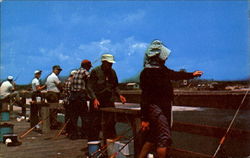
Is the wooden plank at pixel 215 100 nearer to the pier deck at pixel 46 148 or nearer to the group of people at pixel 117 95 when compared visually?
the group of people at pixel 117 95

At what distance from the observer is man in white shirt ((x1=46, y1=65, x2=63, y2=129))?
369 inches

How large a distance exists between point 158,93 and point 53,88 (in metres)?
6.15

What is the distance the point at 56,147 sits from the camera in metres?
6.96

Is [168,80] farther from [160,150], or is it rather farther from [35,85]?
[35,85]

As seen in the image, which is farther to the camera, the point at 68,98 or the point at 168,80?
the point at 68,98

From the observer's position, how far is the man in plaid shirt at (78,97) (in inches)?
307

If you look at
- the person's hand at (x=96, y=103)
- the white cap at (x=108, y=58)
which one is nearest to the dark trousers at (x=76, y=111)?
the person's hand at (x=96, y=103)

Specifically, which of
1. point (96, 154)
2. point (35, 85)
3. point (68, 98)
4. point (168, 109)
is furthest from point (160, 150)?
point (35, 85)

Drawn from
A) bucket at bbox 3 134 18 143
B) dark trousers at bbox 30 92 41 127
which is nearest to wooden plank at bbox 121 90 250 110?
bucket at bbox 3 134 18 143

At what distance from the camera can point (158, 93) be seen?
13.2ft

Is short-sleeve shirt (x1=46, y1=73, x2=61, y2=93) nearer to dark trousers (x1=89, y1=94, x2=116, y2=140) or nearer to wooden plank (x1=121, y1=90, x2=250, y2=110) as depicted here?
dark trousers (x1=89, y1=94, x2=116, y2=140)

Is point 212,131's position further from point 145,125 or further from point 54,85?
point 54,85

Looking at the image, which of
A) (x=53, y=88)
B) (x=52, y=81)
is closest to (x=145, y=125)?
(x=52, y=81)

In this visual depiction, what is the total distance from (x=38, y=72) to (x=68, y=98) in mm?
4319
